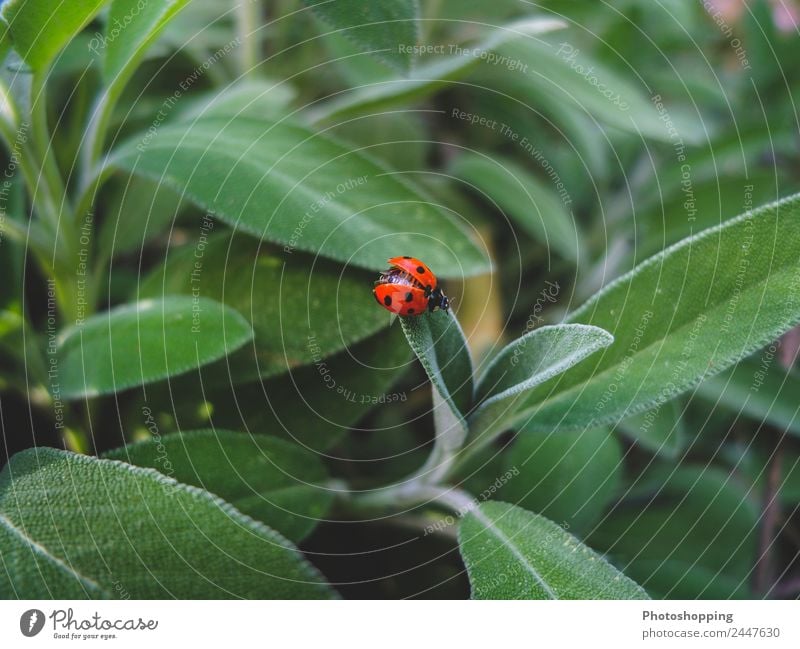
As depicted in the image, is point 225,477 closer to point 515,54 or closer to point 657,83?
point 515,54

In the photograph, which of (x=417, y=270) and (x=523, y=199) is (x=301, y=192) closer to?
(x=417, y=270)

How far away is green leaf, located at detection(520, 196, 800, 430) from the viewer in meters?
0.34

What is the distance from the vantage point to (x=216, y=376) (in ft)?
1.30

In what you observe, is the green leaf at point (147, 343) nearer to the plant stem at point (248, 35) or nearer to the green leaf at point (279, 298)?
the green leaf at point (279, 298)

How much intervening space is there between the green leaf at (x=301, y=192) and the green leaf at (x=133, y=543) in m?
0.15

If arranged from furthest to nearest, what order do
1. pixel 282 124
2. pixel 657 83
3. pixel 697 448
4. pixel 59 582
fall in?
pixel 657 83 < pixel 697 448 < pixel 282 124 < pixel 59 582

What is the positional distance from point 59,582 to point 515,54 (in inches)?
18.7

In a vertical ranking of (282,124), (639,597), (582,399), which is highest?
(282,124)

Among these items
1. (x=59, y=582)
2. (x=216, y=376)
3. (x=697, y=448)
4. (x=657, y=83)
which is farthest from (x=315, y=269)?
(x=657, y=83)

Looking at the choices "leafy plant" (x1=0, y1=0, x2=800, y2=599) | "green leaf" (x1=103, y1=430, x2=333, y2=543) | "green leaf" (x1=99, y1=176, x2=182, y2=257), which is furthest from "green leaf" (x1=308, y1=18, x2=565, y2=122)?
"green leaf" (x1=103, y1=430, x2=333, y2=543)

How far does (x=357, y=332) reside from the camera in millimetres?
396

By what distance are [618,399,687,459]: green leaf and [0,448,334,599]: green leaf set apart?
0.25 meters

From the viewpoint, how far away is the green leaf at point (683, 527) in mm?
472

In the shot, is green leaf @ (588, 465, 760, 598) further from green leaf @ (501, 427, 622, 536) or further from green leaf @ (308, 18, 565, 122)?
green leaf @ (308, 18, 565, 122)
